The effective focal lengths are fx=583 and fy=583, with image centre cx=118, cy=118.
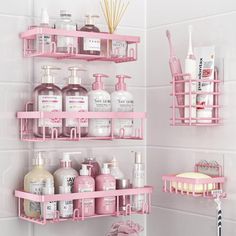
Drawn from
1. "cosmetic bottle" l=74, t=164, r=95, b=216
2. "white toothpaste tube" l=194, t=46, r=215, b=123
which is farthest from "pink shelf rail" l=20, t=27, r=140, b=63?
"cosmetic bottle" l=74, t=164, r=95, b=216

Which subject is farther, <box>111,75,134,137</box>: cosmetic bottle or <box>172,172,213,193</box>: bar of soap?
<box>111,75,134,137</box>: cosmetic bottle

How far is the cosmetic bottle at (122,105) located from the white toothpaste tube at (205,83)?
252 millimetres

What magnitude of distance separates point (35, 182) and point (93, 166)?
23 cm

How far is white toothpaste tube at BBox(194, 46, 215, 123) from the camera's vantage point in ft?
5.92

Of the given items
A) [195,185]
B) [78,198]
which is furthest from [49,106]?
[195,185]

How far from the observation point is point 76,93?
186 centimetres

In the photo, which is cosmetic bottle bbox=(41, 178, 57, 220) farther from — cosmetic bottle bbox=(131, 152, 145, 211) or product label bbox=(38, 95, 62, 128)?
cosmetic bottle bbox=(131, 152, 145, 211)

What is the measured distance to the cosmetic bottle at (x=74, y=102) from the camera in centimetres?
184

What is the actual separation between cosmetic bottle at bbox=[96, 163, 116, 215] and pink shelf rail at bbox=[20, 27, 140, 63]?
368mm

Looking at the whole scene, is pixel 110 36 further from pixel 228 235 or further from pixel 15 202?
pixel 228 235

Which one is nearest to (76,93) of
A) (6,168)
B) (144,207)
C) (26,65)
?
(26,65)

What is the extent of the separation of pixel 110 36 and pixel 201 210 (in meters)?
0.65

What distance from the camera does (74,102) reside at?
1.85 m

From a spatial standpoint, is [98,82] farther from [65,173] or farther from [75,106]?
[65,173]
